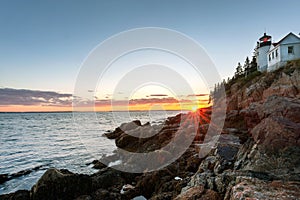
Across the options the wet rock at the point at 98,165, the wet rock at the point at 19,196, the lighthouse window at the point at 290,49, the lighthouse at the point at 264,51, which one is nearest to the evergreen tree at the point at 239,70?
the lighthouse at the point at 264,51

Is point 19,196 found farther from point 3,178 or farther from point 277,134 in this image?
point 277,134

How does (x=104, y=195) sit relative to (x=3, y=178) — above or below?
above

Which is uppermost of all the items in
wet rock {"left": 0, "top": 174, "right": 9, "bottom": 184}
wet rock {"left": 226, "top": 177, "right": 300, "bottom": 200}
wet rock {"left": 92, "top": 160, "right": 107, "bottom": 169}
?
wet rock {"left": 226, "top": 177, "right": 300, "bottom": 200}

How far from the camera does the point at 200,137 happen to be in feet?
62.2

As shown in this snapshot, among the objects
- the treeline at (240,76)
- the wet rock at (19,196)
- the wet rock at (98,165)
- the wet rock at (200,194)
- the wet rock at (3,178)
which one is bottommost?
the wet rock at (3,178)

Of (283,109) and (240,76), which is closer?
(283,109)

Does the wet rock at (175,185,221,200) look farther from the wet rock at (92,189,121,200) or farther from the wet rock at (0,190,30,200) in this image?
the wet rock at (0,190,30,200)

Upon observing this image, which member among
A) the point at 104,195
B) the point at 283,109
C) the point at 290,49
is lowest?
the point at 104,195

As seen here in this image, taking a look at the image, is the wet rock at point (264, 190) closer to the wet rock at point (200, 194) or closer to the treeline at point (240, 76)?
the wet rock at point (200, 194)

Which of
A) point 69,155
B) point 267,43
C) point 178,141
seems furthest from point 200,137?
point 267,43

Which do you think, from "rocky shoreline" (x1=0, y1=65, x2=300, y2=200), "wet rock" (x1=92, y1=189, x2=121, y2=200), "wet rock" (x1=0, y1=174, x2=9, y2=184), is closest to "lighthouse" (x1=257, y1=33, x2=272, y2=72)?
"rocky shoreline" (x1=0, y1=65, x2=300, y2=200)

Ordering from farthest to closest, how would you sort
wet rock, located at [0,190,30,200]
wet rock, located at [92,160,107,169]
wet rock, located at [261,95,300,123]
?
wet rock, located at [92,160,107,169]
wet rock, located at [0,190,30,200]
wet rock, located at [261,95,300,123]

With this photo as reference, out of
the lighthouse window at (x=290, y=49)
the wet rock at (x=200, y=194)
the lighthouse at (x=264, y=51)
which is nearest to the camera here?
the wet rock at (x=200, y=194)

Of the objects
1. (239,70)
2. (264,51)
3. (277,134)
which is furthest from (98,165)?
(239,70)
